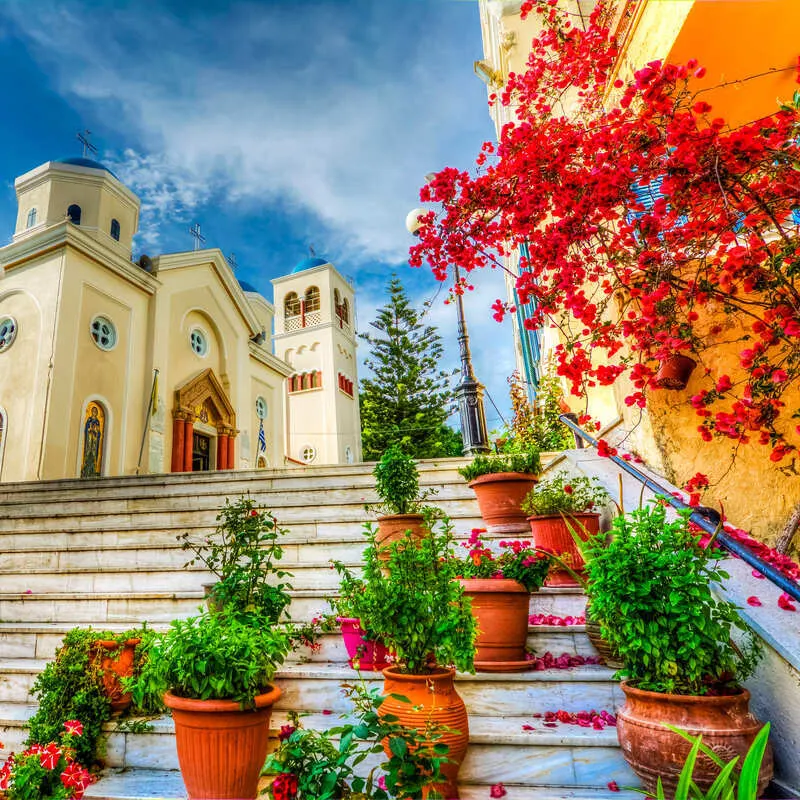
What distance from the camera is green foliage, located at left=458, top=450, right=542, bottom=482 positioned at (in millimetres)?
4422

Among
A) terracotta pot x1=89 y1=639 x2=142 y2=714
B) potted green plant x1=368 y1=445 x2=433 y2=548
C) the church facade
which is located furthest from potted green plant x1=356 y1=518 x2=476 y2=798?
the church facade

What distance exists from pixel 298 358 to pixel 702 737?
25189 millimetres

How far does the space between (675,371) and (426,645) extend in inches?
105

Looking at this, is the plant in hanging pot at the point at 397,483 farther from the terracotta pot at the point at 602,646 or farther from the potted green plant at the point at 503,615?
the terracotta pot at the point at 602,646

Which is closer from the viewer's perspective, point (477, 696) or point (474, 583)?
point (477, 696)


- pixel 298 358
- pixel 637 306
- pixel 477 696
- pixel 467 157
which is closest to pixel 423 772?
pixel 477 696

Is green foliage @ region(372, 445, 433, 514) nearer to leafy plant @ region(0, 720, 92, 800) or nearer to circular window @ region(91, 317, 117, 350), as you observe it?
leafy plant @ region(0, 720, 92, 800)

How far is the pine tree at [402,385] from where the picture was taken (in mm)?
27891

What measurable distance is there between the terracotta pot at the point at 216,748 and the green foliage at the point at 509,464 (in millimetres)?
2720

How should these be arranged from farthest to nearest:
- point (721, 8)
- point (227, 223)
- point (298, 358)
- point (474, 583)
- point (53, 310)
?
point (298, 358) < point (227, 223) < point (53, 310) < point (721, 8) < point (474, 583)

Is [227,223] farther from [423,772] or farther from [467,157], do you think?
[423,772]

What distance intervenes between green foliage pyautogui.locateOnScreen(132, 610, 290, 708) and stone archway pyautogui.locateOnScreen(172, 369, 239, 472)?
1093cm

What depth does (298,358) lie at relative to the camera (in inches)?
1027

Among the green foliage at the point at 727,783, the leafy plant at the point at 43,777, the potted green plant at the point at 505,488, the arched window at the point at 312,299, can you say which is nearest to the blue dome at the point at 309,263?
the arched window at the point at 312,299
